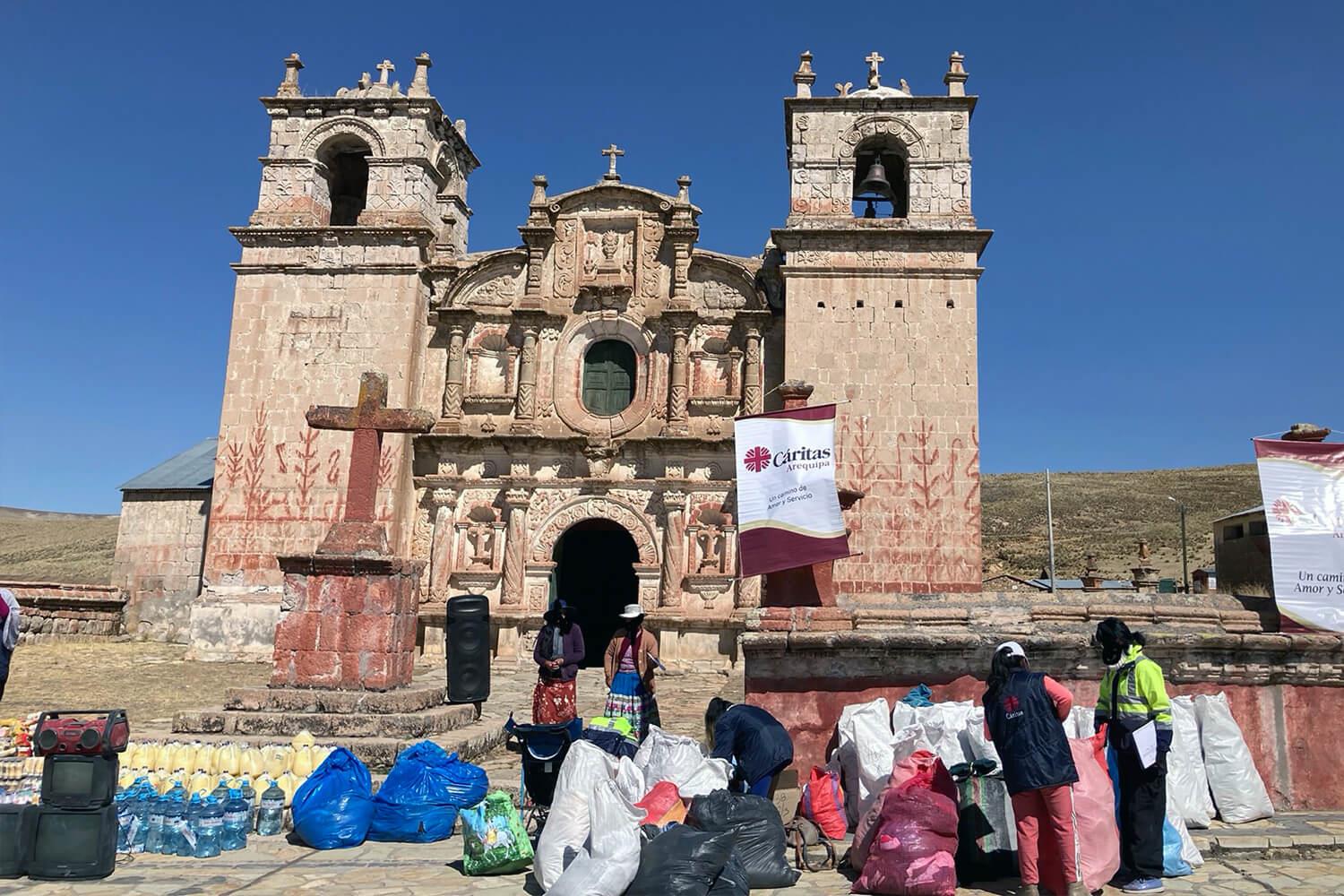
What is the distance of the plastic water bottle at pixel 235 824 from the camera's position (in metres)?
6.14

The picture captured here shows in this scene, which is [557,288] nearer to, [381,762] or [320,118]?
[320,118]

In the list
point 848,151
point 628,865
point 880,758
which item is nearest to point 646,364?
point 848,151

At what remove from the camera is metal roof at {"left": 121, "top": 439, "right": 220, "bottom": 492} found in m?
19.0

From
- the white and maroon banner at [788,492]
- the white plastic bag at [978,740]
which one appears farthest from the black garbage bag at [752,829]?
the white and maroon banner at [788,492]

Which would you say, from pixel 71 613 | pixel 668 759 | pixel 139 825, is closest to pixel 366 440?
pixel 139 825

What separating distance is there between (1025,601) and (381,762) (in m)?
5.84

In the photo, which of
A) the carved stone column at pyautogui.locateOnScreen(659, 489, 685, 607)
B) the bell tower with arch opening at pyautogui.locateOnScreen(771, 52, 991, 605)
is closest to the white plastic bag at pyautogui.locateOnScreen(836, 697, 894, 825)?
the bell tower with arch opening at pyautogui.locateOnScreen(771, 52, 991, 605)

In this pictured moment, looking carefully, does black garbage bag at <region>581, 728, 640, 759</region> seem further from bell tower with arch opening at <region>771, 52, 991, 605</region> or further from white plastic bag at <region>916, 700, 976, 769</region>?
bell tower with arch opening at <region>771, 52, 991, 605</region>

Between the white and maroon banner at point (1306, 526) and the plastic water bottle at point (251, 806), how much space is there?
794cm

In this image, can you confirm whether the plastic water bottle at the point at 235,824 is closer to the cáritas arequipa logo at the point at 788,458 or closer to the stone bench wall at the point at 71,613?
the cáritas arequipa logo at the point at 788,458

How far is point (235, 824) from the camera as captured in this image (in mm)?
6195

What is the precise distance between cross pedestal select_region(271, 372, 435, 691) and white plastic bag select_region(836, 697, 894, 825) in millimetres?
5412

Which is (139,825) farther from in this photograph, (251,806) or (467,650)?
(467,650)

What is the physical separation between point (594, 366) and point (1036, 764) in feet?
44.4
